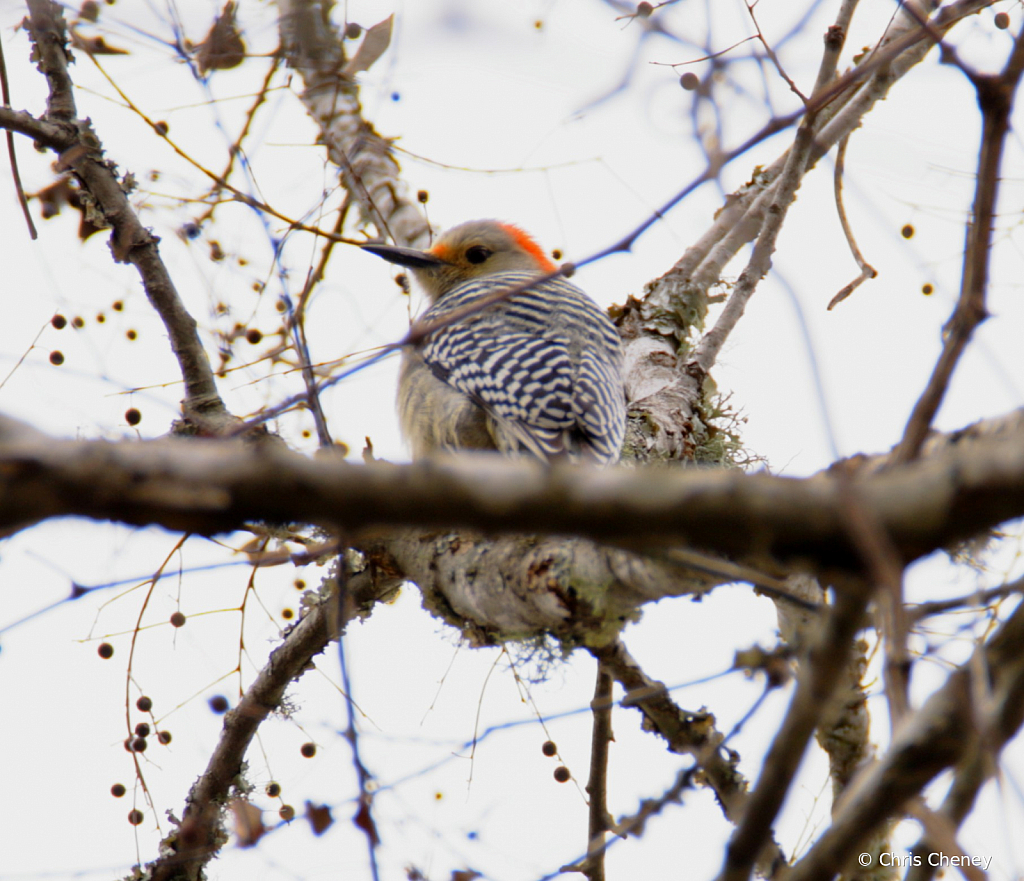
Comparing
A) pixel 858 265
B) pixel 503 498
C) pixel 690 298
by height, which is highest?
pixel 690 298

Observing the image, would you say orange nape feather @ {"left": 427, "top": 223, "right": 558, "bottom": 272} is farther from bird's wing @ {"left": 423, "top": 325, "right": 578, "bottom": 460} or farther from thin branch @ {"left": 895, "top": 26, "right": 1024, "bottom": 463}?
thin branch @ {"left": 895, "top": 26, "right": 1024, "bottom": 463}

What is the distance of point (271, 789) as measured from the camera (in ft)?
12.6

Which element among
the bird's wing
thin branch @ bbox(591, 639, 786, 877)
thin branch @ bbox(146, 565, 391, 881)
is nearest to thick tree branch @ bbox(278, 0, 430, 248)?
the bird's wing

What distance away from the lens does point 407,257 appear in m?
5.11

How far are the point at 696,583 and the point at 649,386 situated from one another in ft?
9.54

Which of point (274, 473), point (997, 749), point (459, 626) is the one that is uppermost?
point (459, 626)

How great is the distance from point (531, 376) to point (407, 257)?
4.97ft

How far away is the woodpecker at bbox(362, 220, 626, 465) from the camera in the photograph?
3.75 m

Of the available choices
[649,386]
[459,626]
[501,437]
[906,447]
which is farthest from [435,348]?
[906,447]

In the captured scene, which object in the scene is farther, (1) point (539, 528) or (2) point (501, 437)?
(2) point (501, 437)

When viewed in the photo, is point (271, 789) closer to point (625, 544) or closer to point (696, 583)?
point (696, 583)

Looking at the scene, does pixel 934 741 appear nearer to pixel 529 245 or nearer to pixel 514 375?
pixel 514 375

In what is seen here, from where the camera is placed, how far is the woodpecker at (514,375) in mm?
3752

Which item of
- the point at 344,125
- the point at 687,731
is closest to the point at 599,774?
the point at 687,731
